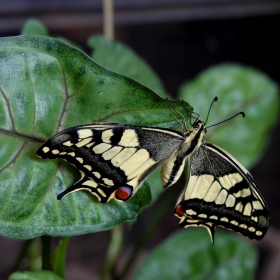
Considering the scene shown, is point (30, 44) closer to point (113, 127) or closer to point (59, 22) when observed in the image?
point (113, 127)

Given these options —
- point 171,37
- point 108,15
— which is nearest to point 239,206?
point 108,15

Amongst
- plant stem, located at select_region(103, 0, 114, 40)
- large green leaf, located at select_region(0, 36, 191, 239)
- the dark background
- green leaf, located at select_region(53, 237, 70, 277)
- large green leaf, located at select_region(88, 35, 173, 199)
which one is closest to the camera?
large green leaf, located at select_region(0, 36, 191, 239)

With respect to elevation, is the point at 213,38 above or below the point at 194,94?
above

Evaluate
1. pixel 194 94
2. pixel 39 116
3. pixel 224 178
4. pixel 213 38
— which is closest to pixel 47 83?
pixel 39 116

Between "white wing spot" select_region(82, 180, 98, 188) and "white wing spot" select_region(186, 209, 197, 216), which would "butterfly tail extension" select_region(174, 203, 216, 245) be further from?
Result: "white wing spot" select_region(82, 180, 98, 188)

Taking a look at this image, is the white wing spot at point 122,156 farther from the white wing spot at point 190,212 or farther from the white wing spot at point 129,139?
the white wing spot at point 190,212

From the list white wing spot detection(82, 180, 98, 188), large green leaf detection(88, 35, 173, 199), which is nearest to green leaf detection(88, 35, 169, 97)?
large green leaf detection(88, 35, 173, 199)

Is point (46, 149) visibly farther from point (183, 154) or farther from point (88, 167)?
point (183, 154)
